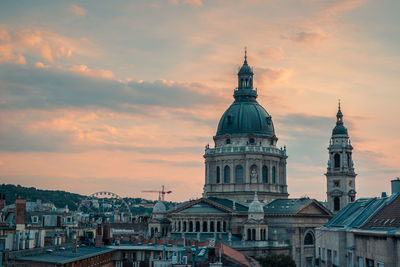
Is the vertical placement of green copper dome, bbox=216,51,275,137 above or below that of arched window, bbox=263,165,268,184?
above

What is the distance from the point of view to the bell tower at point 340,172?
495 feet

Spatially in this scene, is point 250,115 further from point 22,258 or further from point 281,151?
point 22,258

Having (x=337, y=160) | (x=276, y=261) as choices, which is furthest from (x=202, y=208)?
(x=276, y=261)

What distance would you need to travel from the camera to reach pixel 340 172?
15075 centimetres

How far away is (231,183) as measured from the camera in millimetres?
154875

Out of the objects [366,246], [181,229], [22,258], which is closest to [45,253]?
[22,258]

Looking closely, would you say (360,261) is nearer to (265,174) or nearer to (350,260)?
(350,260)

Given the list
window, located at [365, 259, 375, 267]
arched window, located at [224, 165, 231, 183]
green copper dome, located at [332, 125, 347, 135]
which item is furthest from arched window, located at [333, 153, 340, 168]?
window, located at [365, 259, 375, 267]

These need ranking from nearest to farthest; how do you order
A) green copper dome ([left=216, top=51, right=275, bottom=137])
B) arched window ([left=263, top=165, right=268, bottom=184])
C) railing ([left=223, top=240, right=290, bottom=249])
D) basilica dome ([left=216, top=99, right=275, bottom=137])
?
1. railing ([left=223, top=240, right=290, bottom=249])
2. arched window ([left=263, top=165, right=268, bottom=184])
3. basilica dome ([left=216, top=99, right=275, bottom=137])
4. green copper dome ([left=216, top=51, right=275, bottom=137])

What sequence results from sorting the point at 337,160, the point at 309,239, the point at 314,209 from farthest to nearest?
1. the point at 337,160
2. the point at 309,239
3. the point at 314,209

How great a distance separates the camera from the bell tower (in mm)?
150875

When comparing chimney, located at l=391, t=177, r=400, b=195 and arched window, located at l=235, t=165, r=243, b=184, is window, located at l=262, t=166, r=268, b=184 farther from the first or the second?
chimney, located at l=391, t=177, r=400, b=195

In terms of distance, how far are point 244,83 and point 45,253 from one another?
103m

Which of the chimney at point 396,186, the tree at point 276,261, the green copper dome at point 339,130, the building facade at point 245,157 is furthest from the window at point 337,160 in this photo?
the chimney at point 396,186
